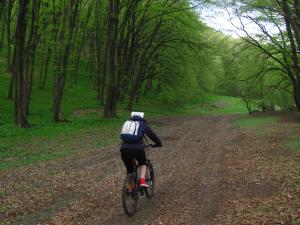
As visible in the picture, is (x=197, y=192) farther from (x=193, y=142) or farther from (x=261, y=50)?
(x=261, y=50)

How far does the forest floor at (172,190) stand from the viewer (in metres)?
7.98

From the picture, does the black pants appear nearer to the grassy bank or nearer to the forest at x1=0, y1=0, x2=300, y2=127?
the grassy bank

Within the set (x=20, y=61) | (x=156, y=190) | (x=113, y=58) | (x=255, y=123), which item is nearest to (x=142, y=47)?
(x=113, y=58)

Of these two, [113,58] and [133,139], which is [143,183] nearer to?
[133,139]

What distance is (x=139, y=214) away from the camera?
8.31 m

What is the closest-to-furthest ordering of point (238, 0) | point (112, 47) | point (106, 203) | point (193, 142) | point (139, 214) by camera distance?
1. point (139, 214)
2. point (106, 203)
3. point (193, 142)
4. point (238, 0)
5. point (112, 47)

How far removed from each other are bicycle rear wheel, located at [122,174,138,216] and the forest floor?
18 centimetres

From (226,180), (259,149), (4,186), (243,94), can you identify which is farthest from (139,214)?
(243,94)

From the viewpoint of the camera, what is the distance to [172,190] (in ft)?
33.3

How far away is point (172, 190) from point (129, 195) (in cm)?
215

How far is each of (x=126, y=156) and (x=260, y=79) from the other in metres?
28.8

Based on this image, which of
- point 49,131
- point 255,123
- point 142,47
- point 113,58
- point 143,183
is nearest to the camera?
point 143,183

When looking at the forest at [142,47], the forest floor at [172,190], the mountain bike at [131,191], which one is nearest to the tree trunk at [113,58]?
the forest at [142,47]

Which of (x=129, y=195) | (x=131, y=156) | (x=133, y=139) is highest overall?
(x=133, y=139)
